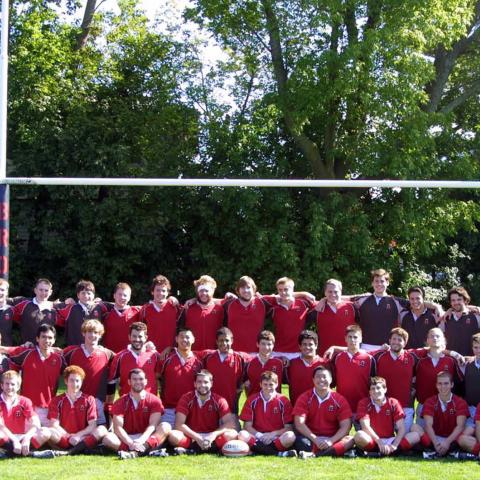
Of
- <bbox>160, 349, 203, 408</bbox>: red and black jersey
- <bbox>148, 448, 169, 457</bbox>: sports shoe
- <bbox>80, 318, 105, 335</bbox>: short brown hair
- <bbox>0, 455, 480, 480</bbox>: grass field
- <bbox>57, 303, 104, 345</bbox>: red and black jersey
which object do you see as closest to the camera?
<bbox>0, 455, 480, 480</bbox>: grass field

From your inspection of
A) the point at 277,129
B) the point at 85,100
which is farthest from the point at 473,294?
the point at 85,100

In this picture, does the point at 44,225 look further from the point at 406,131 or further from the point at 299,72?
the point at 406,131

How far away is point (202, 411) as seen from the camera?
7.12m

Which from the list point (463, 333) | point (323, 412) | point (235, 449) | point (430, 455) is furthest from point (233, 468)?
point (463, 333)

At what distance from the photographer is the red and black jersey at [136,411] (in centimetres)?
699

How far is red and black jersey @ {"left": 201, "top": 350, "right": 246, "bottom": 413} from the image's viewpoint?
743 centimetres

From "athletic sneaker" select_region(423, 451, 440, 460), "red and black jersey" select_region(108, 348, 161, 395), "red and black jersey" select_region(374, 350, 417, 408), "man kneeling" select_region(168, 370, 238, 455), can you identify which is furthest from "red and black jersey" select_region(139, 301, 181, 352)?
"athletic sneaker" select_region(423, 451, 440, 460)

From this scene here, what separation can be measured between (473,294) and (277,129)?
5683 mm

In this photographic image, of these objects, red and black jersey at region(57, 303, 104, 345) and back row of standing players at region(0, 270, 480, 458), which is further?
red and black jersey at region(57, 303, 104, 345)

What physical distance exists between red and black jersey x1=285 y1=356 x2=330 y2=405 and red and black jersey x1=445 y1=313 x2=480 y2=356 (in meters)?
1.38

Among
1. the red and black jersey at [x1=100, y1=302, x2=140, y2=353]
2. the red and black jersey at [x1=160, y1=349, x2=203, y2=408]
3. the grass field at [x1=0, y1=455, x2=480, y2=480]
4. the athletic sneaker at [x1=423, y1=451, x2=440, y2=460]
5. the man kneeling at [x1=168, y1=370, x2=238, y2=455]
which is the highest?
the red and black jersey at [x1=100, y1=302, x2=140, y2=353]

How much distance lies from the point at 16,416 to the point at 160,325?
1.73 m

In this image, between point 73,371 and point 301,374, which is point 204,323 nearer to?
point 301,374

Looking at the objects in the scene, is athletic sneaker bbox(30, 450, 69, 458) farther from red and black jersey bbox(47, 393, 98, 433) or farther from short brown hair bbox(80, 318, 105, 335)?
short brown hair bbox(80, 318, 105, 335)
